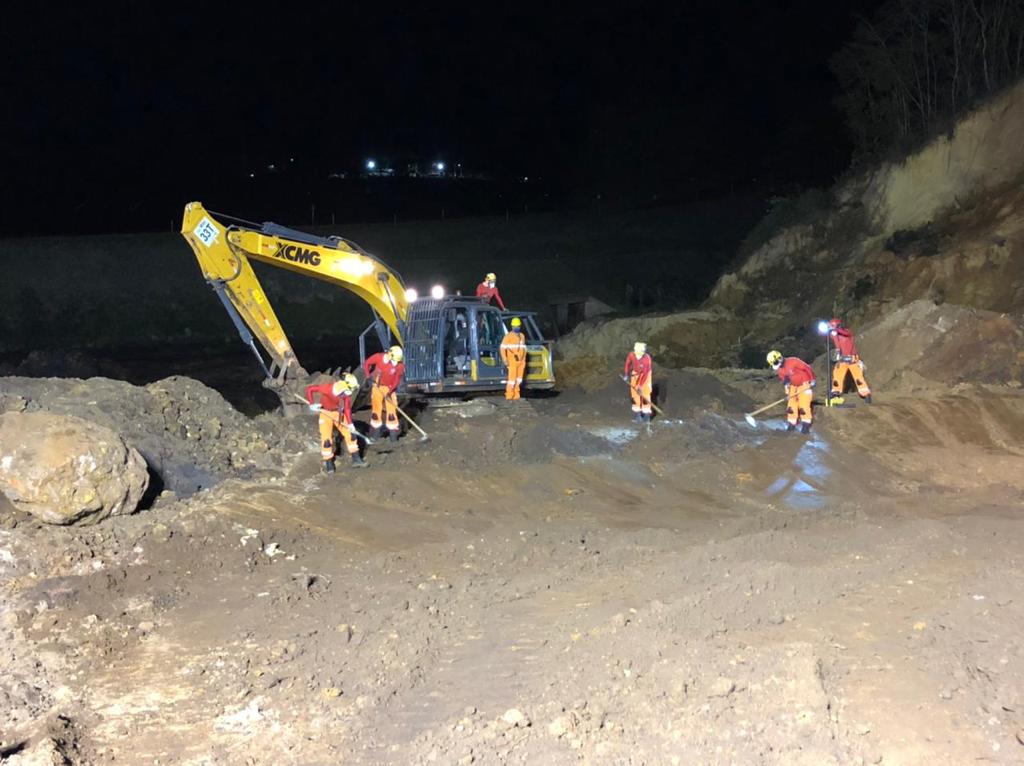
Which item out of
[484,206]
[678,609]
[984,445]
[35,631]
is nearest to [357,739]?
[678,609]

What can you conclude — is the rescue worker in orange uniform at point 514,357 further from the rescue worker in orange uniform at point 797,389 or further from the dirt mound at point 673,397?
the rescue worker in orange uniform at point 797,389

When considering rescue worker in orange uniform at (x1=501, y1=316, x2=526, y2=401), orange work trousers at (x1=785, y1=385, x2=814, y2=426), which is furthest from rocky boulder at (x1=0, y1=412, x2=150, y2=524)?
orange work trousers at (x1=785, y1=385, x2=814, y2=426)

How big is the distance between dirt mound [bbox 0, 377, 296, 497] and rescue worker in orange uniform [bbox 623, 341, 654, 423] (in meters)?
5.28

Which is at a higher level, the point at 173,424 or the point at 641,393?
the point at 641,393

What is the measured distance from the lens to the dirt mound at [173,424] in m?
9.41

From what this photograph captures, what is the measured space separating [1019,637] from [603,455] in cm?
671

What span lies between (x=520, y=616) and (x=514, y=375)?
744 cm

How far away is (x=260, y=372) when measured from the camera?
24406 mm

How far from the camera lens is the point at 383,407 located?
39.9 feet

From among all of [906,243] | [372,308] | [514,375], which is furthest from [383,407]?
[906,243]

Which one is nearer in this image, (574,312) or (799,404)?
(799,404)

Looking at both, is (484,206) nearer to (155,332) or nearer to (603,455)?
(155,332)

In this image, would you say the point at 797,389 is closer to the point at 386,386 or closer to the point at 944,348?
the point at 944,348

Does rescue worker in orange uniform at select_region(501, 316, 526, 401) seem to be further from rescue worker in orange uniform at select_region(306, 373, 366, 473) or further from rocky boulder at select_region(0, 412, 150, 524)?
rocky boulder at select_region(0, 412, 150, 524)
